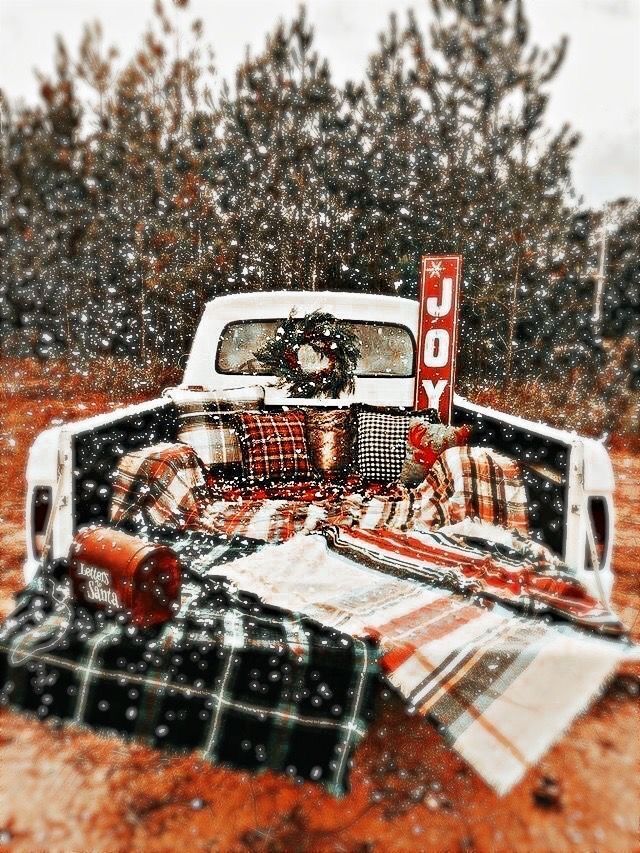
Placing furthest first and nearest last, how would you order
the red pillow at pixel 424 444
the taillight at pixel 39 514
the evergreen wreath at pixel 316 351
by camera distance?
the evergreen wreath at pixel 316 351, the red pillow at pixel 424 444, the taillight at pixel 39 514

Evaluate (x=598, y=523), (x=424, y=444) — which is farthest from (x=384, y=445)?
(x=598, y=523)

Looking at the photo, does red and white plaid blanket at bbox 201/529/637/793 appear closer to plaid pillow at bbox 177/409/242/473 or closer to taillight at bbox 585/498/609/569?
taillight at bbox 585/498/609/569

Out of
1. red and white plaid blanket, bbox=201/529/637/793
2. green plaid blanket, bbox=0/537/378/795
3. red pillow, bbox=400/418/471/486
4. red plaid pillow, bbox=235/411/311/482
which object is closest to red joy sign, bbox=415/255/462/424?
red pillow, bbox=400/418/471/486

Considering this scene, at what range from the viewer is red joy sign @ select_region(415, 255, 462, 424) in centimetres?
363

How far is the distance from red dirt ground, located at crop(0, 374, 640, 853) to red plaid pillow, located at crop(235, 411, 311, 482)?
4.25 ft

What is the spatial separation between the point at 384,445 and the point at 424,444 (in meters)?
0.29

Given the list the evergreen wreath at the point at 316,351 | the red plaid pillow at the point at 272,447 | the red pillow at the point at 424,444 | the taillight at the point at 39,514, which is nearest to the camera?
the taillight at the point at 39,514

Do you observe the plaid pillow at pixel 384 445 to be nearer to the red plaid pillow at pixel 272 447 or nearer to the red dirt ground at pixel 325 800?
the red plaid pillow at pixel 272 447

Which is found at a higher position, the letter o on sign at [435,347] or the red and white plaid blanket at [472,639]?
the letter o on sign at [435,347]

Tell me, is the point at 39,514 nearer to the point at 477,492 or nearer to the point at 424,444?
the point at 477,492

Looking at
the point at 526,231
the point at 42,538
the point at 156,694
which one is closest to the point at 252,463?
the point at 42,538

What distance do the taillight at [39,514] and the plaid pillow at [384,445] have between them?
1.65 m

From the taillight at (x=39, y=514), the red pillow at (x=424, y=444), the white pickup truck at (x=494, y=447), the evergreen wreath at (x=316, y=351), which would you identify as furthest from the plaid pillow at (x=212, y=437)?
the taillight at (x=39, y=514)

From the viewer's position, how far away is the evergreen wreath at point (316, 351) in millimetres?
3490
